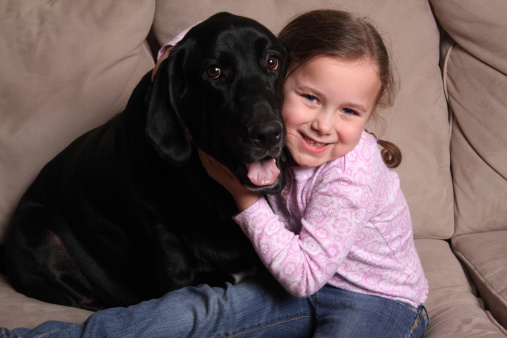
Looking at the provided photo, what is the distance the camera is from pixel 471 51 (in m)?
1.83

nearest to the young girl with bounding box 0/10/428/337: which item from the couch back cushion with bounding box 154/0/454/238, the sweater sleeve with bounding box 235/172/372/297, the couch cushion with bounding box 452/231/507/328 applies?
the sweater sleeve with bounding box 235/172/372/297

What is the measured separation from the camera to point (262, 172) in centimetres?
118

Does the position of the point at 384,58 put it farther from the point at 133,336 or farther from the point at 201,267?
the point at 133,336

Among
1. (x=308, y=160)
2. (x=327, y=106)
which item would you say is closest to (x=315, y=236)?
(x=308, y=160)

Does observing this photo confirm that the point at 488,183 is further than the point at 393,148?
Yes

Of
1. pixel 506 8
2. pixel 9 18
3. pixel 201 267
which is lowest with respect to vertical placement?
pixel 201 267

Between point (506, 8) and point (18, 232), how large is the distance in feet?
5.81

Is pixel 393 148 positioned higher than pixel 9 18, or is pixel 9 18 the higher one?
pixel 9 18

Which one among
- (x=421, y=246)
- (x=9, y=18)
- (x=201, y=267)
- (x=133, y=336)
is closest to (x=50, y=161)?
(x=9, y=18)

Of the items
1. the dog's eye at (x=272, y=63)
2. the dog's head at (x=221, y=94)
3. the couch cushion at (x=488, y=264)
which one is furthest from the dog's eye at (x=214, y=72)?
the couch cushion at (x=488, y=264)

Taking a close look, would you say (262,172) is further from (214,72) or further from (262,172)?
(214,72)

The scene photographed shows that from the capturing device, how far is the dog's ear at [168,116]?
1.19m

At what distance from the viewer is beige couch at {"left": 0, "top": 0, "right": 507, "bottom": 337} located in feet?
5.38

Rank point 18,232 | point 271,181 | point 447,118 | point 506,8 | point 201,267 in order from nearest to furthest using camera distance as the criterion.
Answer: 1. point 271,181
2. point 201,267
3. point 18,232
4. point 506,8
5. point 447,118
